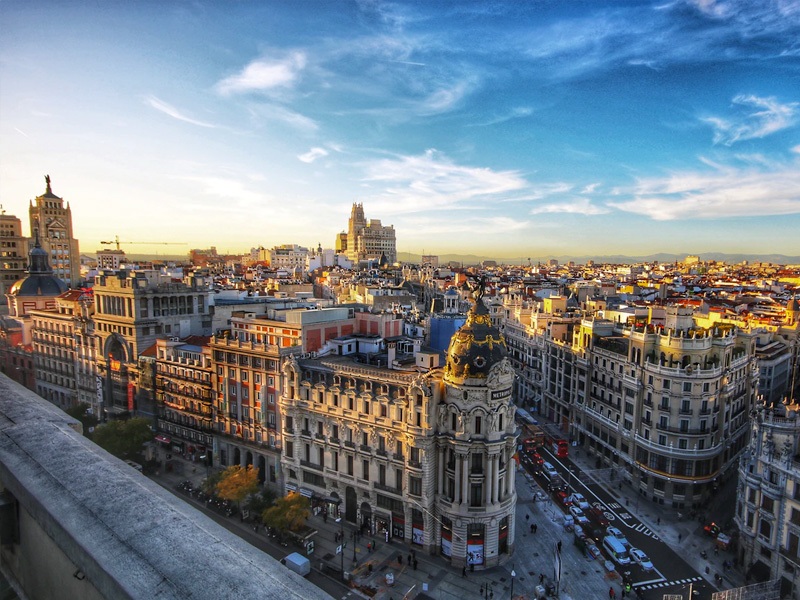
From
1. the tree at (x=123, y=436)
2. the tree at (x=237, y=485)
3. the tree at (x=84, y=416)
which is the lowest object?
the tree at (x=84, y=416)

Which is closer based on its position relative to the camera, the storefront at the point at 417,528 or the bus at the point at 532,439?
the storefront at the point at 417,528

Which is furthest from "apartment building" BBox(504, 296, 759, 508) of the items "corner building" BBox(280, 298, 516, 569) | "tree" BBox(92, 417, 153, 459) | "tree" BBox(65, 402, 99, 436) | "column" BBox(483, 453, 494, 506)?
"tree" BBox(65, 402, 99, 436)

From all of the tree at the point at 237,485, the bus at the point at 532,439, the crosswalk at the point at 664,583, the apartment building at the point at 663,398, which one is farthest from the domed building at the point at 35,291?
the crosswalk at the point at 664,583

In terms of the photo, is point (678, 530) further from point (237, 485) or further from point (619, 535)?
point (237, 485)

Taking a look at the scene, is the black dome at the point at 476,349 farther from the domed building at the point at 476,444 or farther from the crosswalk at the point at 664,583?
the crosswalk at the point at 664,583

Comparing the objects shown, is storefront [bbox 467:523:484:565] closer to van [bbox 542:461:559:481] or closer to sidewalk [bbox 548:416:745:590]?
sidewalk [bbox 548:416:745:590]

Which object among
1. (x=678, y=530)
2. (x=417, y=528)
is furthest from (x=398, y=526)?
(x=678, y=530)

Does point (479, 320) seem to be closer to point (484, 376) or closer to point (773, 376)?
point (484, 376)

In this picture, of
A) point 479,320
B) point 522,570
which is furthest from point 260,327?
point 522,570
